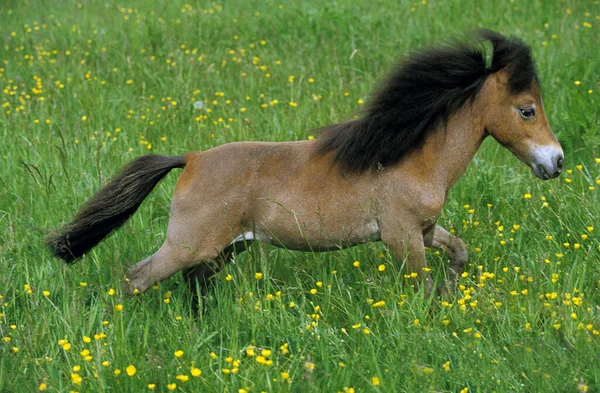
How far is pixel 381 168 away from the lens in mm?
4602

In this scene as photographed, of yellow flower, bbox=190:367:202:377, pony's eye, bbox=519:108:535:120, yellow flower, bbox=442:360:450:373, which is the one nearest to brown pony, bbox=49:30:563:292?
pony's eye, bbox=519:108:535:120

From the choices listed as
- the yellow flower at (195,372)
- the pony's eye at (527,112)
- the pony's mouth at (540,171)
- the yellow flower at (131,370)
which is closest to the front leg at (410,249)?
the pony's mouth at (540,171)

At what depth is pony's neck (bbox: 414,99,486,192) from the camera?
182 inches

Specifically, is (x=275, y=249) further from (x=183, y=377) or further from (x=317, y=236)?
(x=183, y=377)

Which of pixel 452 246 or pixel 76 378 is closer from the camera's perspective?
pixel 76 378

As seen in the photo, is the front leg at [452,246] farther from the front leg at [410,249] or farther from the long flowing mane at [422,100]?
the long flowing mane at [422,100]

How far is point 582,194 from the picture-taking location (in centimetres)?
539

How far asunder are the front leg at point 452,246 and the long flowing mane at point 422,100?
1.71ft

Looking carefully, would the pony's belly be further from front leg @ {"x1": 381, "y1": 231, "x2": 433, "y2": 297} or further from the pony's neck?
the pony's neck

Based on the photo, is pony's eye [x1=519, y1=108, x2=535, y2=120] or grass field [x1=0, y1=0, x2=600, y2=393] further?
pony's eye [x1=519, y1=108, x2=535, y2=120]

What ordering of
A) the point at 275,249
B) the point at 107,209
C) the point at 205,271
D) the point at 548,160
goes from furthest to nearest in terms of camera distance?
the point at 275,249, the point at 205,271, the point at 107,209, the point at 548,160

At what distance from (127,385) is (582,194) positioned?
118 inches

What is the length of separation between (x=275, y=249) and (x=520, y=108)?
1619mm

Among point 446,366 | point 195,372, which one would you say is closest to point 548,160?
point 446,366
